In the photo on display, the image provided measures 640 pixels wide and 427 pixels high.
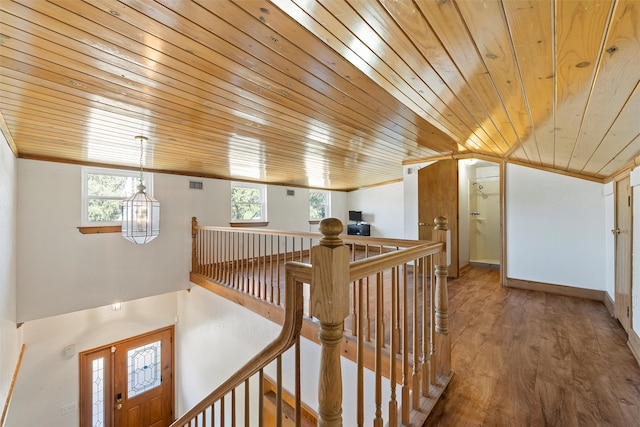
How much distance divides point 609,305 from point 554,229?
3.32 feet

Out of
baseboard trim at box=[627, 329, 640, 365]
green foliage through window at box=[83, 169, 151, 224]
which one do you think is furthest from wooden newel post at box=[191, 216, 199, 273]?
baseboard trim at box=[627, 329, 640, 365]

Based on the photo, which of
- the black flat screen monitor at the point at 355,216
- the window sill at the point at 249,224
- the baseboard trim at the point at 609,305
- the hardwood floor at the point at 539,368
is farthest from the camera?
the black flat screen monitor at the point at 355,216

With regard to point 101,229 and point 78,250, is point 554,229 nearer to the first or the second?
point 101,229

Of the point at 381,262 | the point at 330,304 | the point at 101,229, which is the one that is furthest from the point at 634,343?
the point at 101,229

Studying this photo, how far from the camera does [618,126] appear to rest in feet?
5.28

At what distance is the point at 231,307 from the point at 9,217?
100 inches

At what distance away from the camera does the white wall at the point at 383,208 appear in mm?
6922

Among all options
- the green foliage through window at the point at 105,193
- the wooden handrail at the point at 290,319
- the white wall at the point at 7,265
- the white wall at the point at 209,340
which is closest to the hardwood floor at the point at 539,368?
the wooden handrail at the point at 290,319

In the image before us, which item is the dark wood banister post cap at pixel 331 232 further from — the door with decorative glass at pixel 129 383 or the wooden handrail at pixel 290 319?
the door with decorative glass at pixel 129 383

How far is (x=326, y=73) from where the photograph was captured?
5.61 ft

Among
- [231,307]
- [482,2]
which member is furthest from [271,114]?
[231,307]

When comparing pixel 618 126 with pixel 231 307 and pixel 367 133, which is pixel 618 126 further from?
pixel 231 307

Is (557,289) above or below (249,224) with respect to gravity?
below

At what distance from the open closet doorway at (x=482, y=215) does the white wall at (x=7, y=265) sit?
630 centimetres
